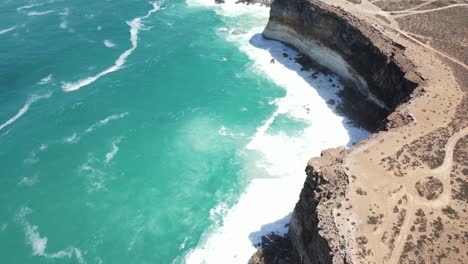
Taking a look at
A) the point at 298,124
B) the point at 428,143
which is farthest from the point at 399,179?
the point at 298,124

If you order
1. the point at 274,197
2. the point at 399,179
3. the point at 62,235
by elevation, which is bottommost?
the point at 62,235

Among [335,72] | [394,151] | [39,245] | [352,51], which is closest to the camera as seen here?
[394,151]

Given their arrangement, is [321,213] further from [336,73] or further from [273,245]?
[336,73]

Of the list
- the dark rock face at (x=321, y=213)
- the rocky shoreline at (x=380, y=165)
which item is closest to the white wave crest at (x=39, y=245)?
the rocky shoreline at (x=380, y=165)

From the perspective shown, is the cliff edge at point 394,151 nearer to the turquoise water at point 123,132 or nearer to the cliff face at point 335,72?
the cliff face at point 335,72

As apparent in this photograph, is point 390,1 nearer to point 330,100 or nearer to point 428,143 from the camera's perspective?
point 330,100

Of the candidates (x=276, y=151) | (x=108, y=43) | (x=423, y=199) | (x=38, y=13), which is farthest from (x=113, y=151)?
(x=38, y=13)
